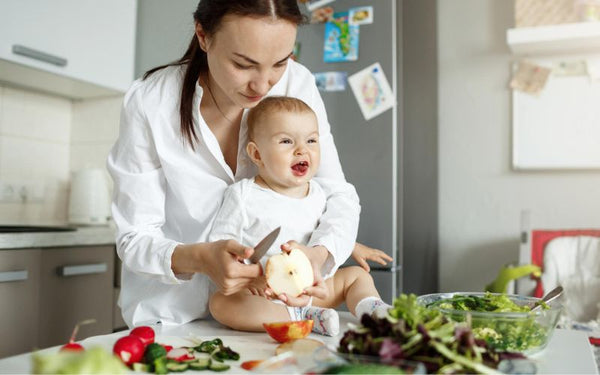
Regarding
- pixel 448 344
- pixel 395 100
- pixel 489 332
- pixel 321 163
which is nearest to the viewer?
pixel 448 344

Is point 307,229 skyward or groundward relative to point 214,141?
groundward

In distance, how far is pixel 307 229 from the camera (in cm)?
122

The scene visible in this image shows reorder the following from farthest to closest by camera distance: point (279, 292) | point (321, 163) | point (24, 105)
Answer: point (24, 105)
point (321, 163)
point (279, 292)

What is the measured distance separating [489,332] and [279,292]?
12.3 inches

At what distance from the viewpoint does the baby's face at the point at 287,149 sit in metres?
1.24

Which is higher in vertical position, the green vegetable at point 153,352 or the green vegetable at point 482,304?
the green vegetable at point 482,304

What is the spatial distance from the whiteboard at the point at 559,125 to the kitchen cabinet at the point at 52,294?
193cm

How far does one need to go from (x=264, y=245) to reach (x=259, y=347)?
15 cm

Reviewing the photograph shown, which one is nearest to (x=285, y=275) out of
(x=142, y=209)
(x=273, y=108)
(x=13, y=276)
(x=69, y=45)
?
(x=142, y=209)

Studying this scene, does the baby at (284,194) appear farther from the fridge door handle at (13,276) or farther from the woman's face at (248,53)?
the fridge door handle at (13,276)

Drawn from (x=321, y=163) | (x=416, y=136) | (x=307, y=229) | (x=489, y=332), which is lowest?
(x=489, y=332)

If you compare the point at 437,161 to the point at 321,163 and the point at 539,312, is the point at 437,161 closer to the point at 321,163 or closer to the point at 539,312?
the point at 321,163

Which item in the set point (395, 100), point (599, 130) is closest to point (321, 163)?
point (395, 100)

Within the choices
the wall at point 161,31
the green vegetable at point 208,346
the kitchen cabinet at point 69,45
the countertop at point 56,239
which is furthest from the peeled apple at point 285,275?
the wall at point 161,31
